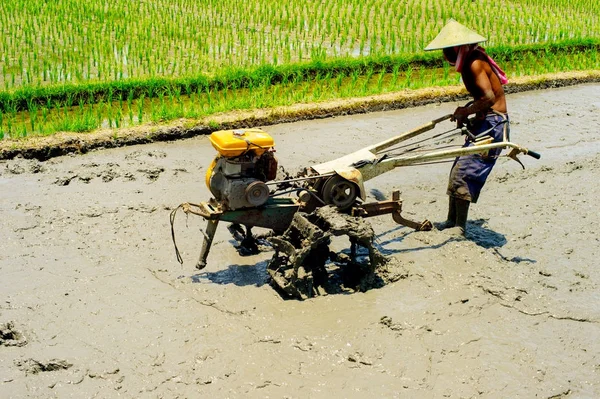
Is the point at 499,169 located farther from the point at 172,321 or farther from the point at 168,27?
the point at 168,27

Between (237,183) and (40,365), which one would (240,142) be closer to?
(237,183)

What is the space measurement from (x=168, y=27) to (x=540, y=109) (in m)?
5.57

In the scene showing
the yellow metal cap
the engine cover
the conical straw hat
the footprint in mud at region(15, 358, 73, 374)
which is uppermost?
the conical straw hat

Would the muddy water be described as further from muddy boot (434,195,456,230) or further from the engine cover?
the engine cover

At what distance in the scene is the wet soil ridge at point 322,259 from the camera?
4.30 metres

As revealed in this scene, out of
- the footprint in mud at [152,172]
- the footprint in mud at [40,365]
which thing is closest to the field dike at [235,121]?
the footprint in mud at [152,172]

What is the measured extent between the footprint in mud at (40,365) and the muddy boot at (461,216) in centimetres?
288

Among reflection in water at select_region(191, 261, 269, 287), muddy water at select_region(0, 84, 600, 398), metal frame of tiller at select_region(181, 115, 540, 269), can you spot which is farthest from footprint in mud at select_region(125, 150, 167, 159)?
reflection in water at select_region(191, 261, 269, 287)

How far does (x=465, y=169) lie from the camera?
17.0ft

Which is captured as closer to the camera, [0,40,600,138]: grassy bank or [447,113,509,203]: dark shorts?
[447,113,509,203]: dark shorts

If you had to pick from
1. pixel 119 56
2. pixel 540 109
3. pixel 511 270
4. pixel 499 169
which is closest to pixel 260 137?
pixel 511 270

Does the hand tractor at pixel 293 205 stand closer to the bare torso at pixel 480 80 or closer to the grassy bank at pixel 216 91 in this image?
the bare torso at pixel 480 80

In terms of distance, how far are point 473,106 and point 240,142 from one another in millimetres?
1863

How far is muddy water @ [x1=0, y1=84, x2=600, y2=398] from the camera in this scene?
3682 millimetres
